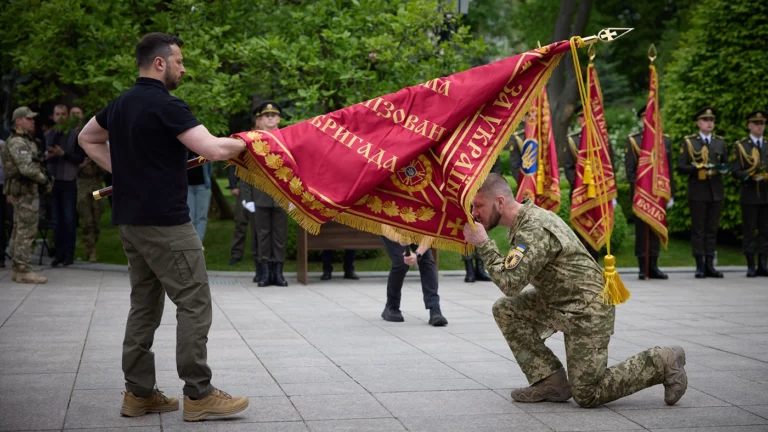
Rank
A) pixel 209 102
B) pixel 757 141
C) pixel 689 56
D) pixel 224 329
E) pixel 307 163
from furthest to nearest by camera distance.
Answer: pixel 689 56 → pixel 757 141 → pixel 209 102 → pixel 224 329 → pixel 307 163

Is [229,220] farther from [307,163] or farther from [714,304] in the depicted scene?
[307,163]

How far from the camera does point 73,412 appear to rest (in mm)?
5586

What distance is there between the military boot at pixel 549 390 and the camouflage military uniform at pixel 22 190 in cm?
861

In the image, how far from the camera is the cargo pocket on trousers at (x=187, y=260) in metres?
5.39

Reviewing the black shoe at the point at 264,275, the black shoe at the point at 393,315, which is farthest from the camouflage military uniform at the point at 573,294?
the black shoe at the point at 264,275

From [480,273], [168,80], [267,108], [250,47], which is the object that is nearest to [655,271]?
[480,273]

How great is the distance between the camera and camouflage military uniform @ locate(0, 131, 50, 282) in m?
12.4

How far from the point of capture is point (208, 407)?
213 inches

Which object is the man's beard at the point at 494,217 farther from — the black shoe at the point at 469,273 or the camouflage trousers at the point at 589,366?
the black shoe at the point at 469,273

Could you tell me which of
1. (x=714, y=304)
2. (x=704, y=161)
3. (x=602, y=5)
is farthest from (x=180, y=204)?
(x=602, y=5)

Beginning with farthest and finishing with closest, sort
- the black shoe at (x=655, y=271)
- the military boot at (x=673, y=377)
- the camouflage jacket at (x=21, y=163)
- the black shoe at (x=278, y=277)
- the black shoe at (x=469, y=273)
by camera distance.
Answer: the black shoe at (x=655, y=271), the black shoe at (x=469, y=273), the black shoe at (x=278, y=277), the camouflage jacket at (x=21, y=163), the military boot at (x=673, y=377)

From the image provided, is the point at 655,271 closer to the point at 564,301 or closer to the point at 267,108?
the point at 267,108

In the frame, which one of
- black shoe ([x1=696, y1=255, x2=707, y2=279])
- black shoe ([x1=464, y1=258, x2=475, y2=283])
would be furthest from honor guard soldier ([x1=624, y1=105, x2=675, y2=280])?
black shoe ([x1=464, y1=258, x2=475, y2=283])

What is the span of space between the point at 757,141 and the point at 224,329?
370 inches
